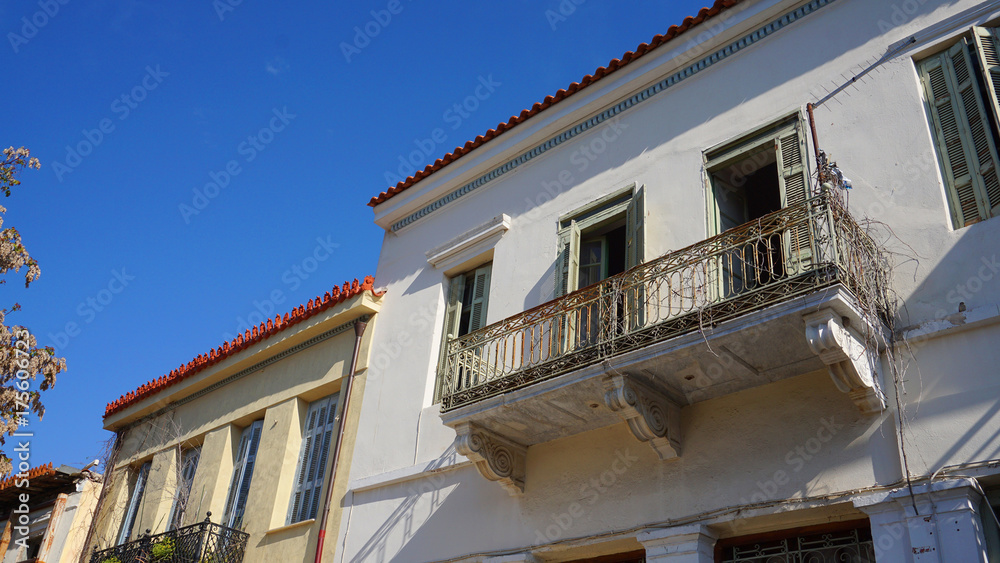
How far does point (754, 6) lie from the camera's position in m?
9.23

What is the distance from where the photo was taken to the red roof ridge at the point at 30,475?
15812mm

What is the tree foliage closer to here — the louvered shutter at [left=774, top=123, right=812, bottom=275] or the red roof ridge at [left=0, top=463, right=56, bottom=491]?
the red roof ridge at [left=0, top=463, right=56, bottom=491]

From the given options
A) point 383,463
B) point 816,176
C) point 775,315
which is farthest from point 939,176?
point 383,463

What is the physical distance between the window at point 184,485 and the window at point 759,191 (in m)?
9.57

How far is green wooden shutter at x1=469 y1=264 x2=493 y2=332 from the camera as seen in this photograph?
1102 cm

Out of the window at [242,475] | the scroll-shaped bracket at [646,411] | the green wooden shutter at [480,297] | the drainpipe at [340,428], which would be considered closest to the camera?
the scroll-shaped bracket at [646,411]

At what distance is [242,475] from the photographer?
1311 cm

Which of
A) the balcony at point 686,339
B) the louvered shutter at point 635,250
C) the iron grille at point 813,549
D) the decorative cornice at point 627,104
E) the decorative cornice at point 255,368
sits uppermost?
the decorative cornice at point 627,104

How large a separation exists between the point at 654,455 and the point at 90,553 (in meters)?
11.7

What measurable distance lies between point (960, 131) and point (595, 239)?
13.4 feet

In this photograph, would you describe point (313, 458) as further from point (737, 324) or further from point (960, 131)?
point (960, 131)

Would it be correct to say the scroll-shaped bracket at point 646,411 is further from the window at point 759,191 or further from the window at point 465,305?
the window at point 465,305

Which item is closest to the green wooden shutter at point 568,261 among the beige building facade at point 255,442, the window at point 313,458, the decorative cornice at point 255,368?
the beige building facade at point 255,442

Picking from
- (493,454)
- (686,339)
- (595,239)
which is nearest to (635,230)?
(595,239)
